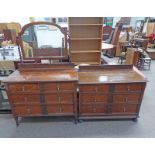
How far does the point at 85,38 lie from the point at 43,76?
1.77 meters

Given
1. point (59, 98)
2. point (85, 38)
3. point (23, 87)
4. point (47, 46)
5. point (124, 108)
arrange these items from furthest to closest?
point (85, 38)
point (47, 46)
point (124, 108)
point (59, 98)
point (23, 87)

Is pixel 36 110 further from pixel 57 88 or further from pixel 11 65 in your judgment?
pixel 11 65

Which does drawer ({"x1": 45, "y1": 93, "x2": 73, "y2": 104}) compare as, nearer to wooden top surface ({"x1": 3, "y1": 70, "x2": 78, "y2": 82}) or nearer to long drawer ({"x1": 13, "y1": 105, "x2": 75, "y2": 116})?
long drawer ({"x1": 13, "y1": 105, "x2": 75, "y2": 116})

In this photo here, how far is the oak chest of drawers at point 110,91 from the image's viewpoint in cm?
203

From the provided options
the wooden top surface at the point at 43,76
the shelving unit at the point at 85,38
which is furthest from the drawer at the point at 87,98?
the shelving unit at the point at 85,38

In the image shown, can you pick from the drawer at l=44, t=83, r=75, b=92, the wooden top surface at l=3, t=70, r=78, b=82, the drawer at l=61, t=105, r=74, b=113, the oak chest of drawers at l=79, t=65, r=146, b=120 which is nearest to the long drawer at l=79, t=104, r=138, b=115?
the oak chest of drawers at l=79, t=65, r=146, b=120

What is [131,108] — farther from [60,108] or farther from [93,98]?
[60,108]

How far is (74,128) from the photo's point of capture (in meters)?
2.22

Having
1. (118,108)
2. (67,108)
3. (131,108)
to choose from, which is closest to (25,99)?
(67,108)

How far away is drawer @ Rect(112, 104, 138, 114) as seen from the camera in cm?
218

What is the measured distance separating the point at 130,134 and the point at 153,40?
4.73 metres

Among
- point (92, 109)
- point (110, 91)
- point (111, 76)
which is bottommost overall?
point (92, 109)
